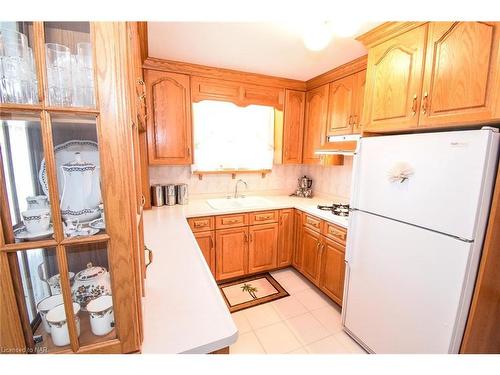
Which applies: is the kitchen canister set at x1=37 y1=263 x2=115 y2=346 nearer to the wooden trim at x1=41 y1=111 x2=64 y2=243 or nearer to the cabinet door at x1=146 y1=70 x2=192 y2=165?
the wooden trim at x1=41 y1=111 x2=64 y2=243

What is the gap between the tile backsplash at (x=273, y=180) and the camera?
2.53 m

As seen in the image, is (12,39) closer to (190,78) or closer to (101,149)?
(101,149)

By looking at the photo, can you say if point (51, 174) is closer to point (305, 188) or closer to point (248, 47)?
point (248, 47)

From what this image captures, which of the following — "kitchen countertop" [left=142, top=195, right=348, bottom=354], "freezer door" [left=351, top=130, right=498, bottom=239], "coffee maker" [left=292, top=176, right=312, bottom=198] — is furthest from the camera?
"coffee maker" [left=292, top=176, right=312, bottom=198]

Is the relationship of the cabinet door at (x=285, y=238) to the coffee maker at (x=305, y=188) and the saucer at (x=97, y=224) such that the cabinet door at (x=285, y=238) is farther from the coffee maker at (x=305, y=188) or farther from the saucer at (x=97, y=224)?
the saucer at (x=97, y=224)

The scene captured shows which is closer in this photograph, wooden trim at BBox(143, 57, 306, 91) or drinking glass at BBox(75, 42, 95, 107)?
drinking glass at BBox(75, 42, 95, 107)

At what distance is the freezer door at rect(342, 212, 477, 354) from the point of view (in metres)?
1.06

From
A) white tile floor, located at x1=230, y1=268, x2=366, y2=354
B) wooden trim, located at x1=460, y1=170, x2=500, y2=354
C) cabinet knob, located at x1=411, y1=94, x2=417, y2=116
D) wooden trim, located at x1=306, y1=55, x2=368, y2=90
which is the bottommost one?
white tile floor, located at x1=230, y1=268, x2=366, y2=354

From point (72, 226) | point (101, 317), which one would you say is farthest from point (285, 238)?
point (72, 226)

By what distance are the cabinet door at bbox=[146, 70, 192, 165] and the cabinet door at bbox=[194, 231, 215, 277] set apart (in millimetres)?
805

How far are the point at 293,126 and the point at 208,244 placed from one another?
1760 millimetres

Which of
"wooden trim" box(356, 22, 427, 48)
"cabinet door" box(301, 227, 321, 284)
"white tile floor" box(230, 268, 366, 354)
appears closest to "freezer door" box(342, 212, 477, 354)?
"white tile floor" box(230, 268, 366, 354)
